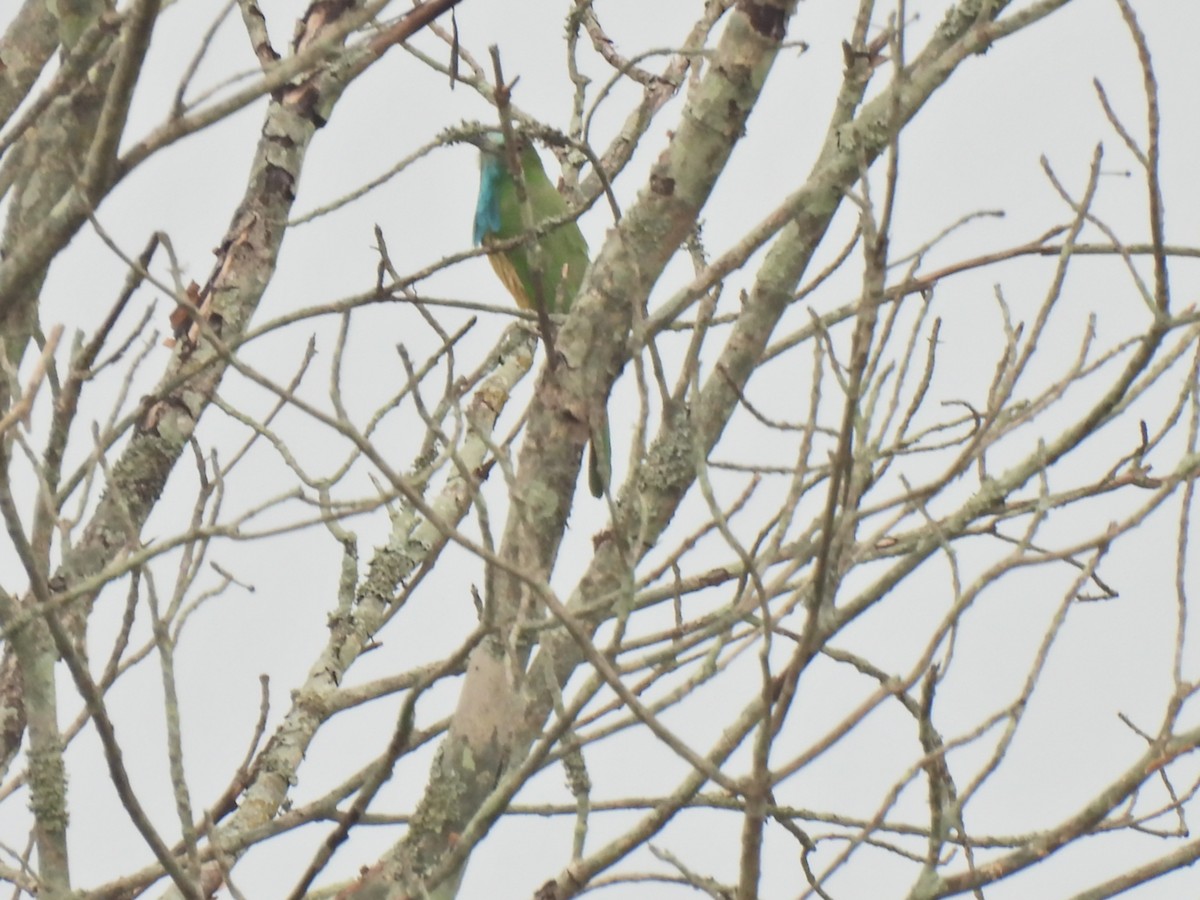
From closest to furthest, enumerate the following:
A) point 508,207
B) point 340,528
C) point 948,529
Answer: point 948,529 < point 340,528 < point 508,207

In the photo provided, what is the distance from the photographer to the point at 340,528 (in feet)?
13.1

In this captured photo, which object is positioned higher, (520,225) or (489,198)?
(489,198)

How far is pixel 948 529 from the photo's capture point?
98.0 inches

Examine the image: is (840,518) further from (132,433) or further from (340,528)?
(132,433)

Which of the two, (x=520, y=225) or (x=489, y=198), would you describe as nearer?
(x=520, y=225)

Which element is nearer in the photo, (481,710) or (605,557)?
(481,710)

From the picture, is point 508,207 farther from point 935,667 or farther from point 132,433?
point 935,667

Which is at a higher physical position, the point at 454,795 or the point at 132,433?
the point at 132,433

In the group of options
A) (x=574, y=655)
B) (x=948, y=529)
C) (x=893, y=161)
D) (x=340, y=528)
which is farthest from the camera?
(x=340, y=528)

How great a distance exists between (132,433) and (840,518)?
2595 mm

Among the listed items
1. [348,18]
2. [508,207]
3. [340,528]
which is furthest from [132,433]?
[508,207]

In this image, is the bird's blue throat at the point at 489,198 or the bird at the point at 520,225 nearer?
the bird at the point at 520,225

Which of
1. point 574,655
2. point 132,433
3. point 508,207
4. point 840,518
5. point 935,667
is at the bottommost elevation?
point 935,667

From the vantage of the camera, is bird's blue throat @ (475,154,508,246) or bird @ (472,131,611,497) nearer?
bird @ (472,131,611,497)
